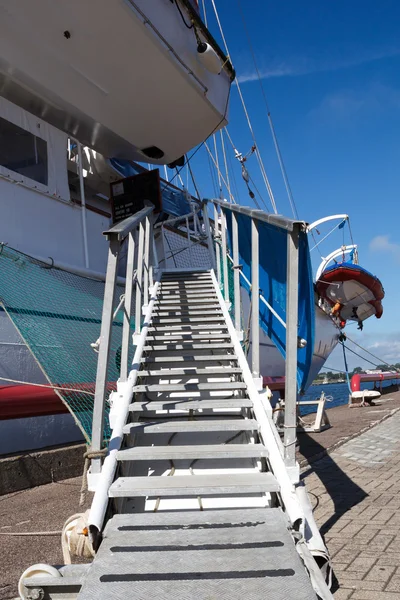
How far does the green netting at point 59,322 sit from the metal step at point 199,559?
A: 206 cm

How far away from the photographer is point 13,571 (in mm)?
3131

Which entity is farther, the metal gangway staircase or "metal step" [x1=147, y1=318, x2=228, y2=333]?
"metal step" [x1=147, y1=318, x2=228, y2=333]

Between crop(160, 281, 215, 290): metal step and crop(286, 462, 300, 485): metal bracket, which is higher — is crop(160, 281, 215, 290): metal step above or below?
above

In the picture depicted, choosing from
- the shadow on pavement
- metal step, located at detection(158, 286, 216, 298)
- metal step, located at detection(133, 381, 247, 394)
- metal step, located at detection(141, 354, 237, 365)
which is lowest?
the shadow on pavement

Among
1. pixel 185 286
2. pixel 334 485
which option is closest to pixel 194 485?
pixel 334 485

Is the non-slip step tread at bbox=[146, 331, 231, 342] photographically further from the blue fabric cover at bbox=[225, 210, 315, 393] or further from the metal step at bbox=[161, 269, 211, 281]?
the metal step at bbox=[161, 269, 211, 281]

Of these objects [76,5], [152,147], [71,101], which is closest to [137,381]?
[76,5]

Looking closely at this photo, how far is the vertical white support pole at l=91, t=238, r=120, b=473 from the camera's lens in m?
2.90

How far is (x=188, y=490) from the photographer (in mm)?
2637

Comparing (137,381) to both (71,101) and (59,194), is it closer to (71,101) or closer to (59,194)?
(59,194)

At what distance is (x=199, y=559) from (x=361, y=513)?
228 centimetres

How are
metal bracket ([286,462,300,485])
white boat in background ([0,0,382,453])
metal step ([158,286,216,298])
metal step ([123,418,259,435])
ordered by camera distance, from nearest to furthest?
metal bracket ([286,462,300,485]) → metal step ([123,418,259,435]) → metal step ([158,286,216,298]) → white boat in background ([0,0,382,453])

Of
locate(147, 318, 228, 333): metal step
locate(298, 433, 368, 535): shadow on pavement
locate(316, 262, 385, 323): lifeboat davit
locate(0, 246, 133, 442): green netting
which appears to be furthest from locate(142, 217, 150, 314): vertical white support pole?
locate(316, 262, 385, 323): lifeboat davit

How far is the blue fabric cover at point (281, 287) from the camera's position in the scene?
4.41 meters
